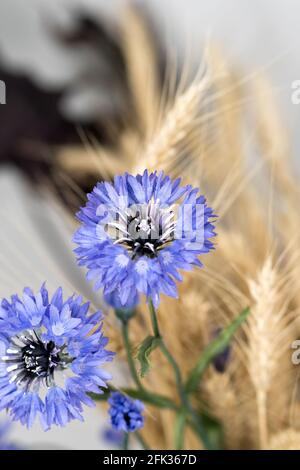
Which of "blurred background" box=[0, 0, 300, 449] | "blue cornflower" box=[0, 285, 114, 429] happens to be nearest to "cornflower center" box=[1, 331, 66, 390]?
"blue cornflower" box=[0, 285, 114, 429]

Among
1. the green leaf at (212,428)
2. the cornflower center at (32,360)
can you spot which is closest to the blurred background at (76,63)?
the green leaf at (212,428)

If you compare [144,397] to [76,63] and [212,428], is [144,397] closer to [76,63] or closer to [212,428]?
[212,428]

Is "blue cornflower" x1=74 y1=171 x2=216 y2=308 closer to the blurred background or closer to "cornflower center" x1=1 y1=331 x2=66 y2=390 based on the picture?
"cornflower center" x1=1 y1=331 x2=66 y2=390

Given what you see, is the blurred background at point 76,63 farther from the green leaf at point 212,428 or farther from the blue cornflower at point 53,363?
the blue cornflower at point 53,363

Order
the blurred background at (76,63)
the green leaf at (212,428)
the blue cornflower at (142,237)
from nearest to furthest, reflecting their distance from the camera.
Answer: the blue cornflower at (142,237) → the green leaf at (212,428) → the blurred background at (76,63)

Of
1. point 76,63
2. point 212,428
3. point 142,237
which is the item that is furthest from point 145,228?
point 76,63
